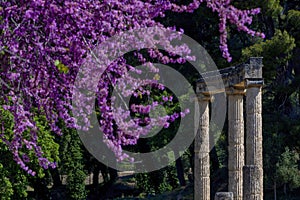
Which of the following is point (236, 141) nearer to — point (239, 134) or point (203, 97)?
point (239, 134)

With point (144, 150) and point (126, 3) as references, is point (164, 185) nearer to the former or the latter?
point (144, 150)

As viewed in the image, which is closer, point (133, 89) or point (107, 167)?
point (133, 89)

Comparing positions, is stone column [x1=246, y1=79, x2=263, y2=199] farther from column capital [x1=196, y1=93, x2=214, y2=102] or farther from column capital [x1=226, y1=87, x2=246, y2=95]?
column capital [x1=196, y1=93, x2=214, y2=102]

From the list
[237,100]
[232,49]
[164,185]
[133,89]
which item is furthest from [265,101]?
[133,89]

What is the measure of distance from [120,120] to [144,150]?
116ft

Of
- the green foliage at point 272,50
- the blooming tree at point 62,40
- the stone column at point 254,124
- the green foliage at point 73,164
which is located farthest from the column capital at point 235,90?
the green foliage at point 73,164

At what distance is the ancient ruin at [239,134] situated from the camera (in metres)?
21.2

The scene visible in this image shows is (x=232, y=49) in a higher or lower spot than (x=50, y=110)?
higher

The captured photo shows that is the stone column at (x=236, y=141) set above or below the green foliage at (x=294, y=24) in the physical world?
below

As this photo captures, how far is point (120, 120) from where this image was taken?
29.7ft

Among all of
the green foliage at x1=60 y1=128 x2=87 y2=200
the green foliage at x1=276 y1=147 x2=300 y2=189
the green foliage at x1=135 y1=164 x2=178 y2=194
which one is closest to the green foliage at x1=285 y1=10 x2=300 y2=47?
the green foliage at x1=276 y1=147 x2=300 y2=189

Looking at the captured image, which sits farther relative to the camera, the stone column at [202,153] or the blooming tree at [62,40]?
the stone column at [202,153]

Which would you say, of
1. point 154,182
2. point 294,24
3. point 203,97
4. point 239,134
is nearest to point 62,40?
point 239,134

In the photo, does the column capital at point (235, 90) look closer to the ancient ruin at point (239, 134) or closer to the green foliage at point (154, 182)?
the ancient ruin at point (239, 134)
